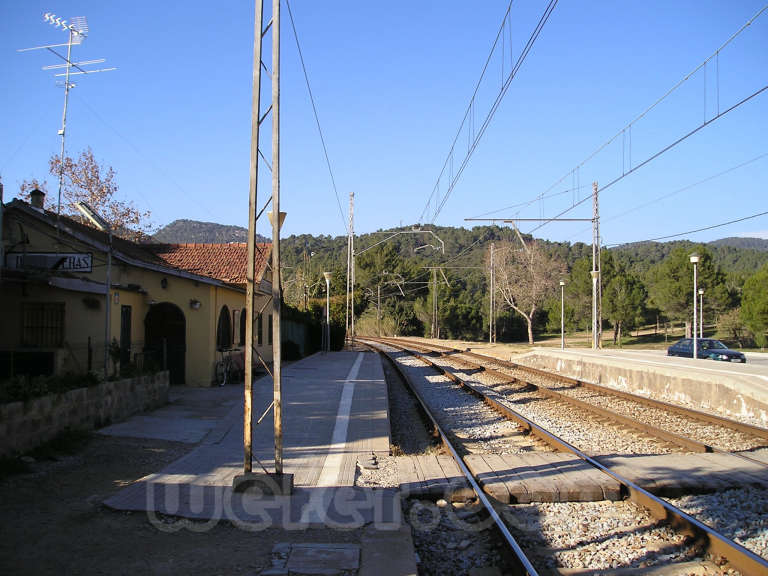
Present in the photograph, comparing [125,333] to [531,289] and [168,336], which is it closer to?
Answer: [168,336]

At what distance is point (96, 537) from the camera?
5484mm

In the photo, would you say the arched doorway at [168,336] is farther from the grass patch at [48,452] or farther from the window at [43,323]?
the grass patch at [48,452]

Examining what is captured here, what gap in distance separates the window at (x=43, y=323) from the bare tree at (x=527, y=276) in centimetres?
5369

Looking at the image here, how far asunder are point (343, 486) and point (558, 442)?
12.5 ft

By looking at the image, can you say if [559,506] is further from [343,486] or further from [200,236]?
[200,236]

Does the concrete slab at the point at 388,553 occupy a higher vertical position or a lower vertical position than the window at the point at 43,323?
lower

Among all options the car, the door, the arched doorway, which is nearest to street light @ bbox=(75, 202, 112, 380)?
the door

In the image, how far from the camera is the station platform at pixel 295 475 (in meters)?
6.12

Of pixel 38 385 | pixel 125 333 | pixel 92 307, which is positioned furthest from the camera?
pixel 125 333

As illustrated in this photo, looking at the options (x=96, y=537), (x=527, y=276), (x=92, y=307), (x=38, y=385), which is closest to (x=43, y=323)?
(x=92, y=307)

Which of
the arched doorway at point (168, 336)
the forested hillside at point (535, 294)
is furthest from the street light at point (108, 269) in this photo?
the forested hillside at point (535, 294)

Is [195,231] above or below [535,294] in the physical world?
above

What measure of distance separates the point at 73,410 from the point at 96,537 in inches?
175

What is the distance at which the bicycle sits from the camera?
17.5 m
